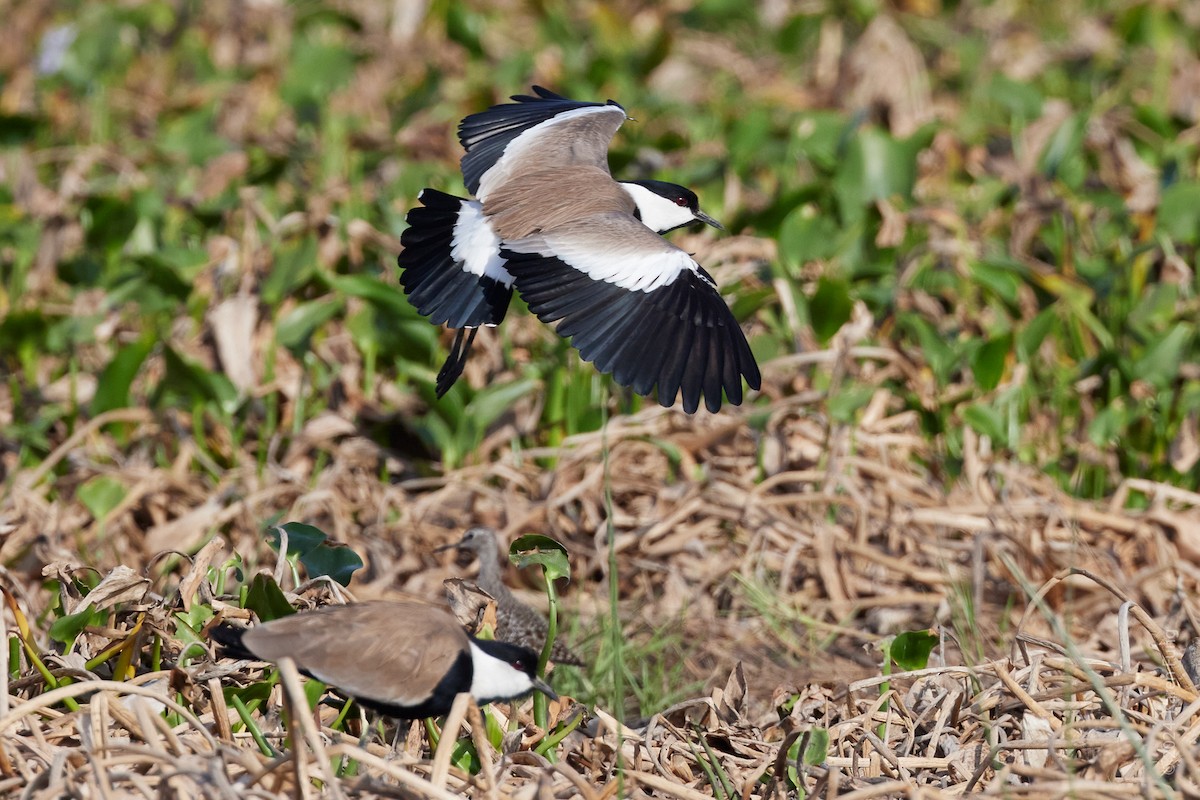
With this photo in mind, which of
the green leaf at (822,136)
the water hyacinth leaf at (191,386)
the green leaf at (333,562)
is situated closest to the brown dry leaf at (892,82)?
the green leaf at (822,136)

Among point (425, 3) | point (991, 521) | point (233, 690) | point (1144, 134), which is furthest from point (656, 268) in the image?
point (425, 3)

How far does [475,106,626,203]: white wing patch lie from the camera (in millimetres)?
4508

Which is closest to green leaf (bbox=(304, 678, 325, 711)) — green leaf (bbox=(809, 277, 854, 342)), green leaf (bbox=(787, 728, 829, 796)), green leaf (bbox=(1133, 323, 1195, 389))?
green leaf (bbox=(787, 728, 829, 796))

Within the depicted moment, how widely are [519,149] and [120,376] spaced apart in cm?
167

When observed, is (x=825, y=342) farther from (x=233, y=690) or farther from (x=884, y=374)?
(x=233, y=690)

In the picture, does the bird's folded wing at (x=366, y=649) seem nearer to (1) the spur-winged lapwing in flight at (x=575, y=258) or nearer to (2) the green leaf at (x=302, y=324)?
(1) the spur-winged lapwing in flight at (x=575, y=258)

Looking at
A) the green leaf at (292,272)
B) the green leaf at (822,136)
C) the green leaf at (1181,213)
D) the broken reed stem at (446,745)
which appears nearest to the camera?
the broken reed stem at (446,745)

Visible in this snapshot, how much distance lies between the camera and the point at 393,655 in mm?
2910

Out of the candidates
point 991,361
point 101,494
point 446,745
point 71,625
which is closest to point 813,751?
point 446,745

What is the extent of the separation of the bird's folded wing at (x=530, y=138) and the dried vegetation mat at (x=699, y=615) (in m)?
0.97

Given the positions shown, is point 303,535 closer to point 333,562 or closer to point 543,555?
point 333,562

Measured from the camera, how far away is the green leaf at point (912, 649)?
3445 mm

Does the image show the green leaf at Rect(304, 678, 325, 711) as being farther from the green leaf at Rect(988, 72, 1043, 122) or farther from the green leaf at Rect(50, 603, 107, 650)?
the green leaf at Rect(988, 72, 1043, 122)

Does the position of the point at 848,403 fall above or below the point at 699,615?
above
